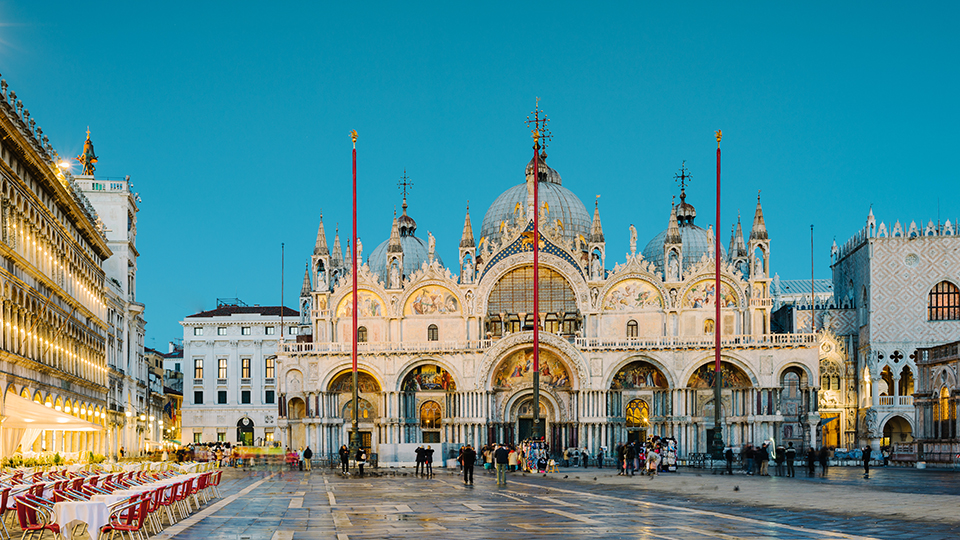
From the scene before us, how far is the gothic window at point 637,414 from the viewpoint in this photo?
68750mm

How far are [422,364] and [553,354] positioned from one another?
8.31m

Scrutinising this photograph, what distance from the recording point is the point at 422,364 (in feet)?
228

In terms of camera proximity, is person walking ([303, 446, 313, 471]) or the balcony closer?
person walking ([303, 446, 313, 471])

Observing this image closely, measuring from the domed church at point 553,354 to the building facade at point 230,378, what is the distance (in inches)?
1015

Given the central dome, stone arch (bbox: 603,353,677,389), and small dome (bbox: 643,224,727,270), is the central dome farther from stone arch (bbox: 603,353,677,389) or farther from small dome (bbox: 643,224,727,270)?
stone arch (bbox: 603,353,677,389)

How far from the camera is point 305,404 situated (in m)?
69.9

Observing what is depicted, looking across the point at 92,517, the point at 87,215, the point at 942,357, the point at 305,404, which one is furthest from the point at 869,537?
the point at 305,404

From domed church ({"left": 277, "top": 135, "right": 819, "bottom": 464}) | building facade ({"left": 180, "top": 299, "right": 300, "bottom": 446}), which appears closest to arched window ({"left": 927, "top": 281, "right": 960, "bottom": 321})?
domed church ({"left": 277, "top": 135, "right": 819, "bottom": 464})

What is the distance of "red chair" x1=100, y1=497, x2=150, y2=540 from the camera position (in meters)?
16.2

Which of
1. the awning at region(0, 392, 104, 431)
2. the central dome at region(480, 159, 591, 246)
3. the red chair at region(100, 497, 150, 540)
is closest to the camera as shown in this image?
the red chair at region(100, 497, 150, 540)

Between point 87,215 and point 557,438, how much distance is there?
105 ft

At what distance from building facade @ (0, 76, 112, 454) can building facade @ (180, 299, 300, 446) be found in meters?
37.1

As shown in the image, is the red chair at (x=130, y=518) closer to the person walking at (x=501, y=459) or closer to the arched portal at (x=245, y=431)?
the person walking at (x=501, y=459)

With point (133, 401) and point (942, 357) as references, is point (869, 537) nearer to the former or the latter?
point (942, 357)
